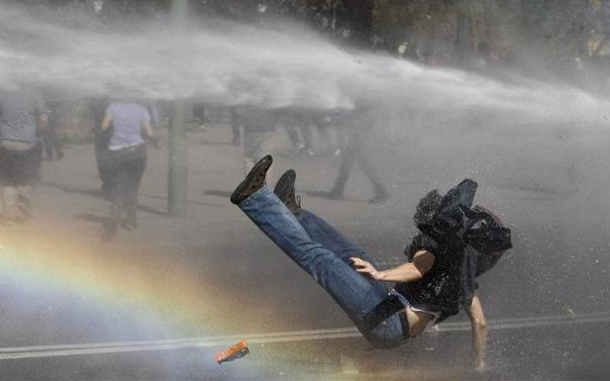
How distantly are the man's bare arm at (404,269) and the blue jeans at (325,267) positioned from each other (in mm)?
102

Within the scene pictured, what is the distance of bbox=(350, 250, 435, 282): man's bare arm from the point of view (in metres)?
4.82

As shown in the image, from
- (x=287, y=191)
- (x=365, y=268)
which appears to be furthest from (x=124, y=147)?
(x=365, y=268)

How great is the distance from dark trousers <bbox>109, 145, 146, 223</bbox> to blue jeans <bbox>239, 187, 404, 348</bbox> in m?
5.29

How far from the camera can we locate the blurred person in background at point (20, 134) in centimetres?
937

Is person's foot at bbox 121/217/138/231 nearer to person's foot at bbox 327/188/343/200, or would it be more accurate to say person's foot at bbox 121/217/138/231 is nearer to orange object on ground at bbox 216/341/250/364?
person's foot at bbox 327/188/343/200

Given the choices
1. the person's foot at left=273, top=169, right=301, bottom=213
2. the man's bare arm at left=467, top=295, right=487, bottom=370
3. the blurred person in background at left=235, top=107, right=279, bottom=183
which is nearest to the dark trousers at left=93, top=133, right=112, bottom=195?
the blurred person in background at left=235, top=107, right=279, bottom=183

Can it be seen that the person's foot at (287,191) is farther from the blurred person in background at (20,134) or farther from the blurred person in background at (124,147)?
the blurred person in background at (124,147)

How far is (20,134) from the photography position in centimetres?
949

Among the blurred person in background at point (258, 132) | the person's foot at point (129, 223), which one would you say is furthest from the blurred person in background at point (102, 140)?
the blurred person in background at point (258, 132)

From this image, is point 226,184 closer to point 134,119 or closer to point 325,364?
→ point 134,119

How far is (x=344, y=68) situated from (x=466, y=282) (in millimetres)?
5730

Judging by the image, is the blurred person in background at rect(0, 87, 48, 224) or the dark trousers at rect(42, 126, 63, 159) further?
the dark trousers at rect(42, 126, 63, 159)

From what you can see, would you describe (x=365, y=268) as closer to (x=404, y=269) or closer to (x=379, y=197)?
(x=404, y=269)

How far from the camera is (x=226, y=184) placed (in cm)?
1308
